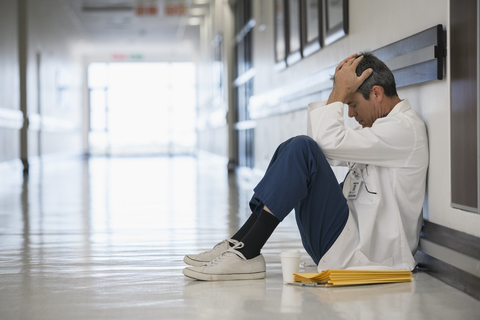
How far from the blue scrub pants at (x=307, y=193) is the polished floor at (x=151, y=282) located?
24cm

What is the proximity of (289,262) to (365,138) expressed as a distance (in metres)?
0.58

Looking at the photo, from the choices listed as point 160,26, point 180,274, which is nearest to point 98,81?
point 160,26

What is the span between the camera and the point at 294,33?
5.59m

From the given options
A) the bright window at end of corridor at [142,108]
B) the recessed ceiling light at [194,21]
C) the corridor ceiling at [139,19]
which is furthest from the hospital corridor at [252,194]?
the bright window at end of corridor at [142,108]

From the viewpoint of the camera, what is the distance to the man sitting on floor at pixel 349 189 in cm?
208

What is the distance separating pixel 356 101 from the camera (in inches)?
92.7

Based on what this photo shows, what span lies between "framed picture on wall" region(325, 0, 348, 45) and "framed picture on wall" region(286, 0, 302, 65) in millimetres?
948

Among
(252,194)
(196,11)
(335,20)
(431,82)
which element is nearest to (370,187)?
(431,82)

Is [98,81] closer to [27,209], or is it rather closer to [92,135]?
[92,135]

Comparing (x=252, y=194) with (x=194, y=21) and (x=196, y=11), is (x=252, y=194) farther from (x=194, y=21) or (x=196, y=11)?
(x=194, y=21)

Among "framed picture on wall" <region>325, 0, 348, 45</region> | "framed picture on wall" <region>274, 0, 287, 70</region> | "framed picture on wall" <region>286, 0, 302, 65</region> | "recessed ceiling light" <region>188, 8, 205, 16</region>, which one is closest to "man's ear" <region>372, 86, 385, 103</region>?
"framed picture on wall" <region>325, 0, 348, 45</region>

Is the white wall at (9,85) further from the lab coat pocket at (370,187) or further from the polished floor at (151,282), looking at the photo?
the lab coat pocket at (370,187)

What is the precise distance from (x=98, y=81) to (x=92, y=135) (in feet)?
7.77

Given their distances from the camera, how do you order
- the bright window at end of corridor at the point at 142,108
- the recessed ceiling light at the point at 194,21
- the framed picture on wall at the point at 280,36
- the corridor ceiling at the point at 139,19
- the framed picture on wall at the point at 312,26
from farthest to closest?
the bright window at end of corridor at the point at 142,108
the recessed ceiling light at the point at 194,21
the corridor ceiling at the point at 139,19
the framed picture on wall at the point at 280,36
the framed picture on wall at the point at 312,26
